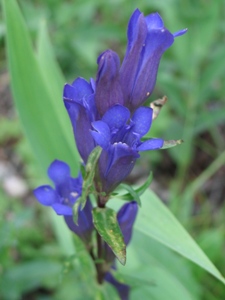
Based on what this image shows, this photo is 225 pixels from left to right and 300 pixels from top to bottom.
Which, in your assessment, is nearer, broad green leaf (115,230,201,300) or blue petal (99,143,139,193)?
blue petal (99,143,139,193)

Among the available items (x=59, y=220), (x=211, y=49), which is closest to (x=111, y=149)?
(x=59, y=220)

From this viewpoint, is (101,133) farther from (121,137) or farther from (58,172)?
(58,172)

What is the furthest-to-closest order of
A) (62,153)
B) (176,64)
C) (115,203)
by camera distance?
Result: (176,64) → (62,153) → (115,203)

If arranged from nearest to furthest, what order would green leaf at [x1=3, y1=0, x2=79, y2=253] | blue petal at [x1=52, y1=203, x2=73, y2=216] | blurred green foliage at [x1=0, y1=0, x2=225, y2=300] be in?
blue petal at [x1=52, y1=203, x2=73, y2=216]
green leaf at [x1=3, y1=0, x2=79, y2=253]
blurred green foliage at [x1=0, y1=0, x2=225, y2=300]

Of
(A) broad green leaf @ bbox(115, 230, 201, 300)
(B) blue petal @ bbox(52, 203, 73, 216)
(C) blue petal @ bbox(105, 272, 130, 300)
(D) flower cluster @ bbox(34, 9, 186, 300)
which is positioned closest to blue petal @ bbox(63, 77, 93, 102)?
(D) flower cluster @ bbox(34, 9, 186, 300)

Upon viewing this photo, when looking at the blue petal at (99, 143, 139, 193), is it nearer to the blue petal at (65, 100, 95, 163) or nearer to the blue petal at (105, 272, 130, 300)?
the blue petal at (65, 100, 95, 163)

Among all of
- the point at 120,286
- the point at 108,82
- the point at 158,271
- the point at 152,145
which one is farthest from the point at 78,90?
the point at 158,271

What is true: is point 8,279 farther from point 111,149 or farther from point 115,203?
point 111,149
